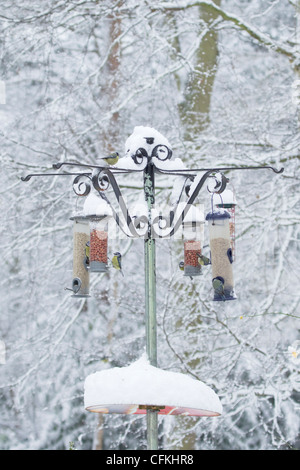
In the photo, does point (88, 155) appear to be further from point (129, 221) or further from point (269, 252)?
point (129, 221)

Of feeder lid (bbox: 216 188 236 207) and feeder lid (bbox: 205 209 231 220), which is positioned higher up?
feeder lid (bbox: 216 188 236 207)

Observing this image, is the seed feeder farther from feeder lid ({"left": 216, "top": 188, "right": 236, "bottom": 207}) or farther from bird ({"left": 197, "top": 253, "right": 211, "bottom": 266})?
feeder lid ({"left": 216, "top": 188, "right": 236, "bottom": 207})

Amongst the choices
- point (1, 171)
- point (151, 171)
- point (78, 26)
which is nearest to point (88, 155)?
point (1, 171)

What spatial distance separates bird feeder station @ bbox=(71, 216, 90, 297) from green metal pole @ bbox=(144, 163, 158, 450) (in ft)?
2.22

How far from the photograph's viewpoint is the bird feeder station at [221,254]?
4227mm

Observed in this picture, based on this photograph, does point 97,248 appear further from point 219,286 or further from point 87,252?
point 219,286

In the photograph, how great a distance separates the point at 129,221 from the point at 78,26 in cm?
615

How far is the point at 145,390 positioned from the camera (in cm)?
316

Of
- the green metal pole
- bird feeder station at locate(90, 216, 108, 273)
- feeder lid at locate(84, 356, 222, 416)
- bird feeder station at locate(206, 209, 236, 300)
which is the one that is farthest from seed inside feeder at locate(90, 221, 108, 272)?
feeder lid at locate(84, 356, 222, 416)

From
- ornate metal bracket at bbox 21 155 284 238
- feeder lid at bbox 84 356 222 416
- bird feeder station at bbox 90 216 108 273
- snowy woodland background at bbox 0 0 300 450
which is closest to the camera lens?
feeder lid at bbox 84 356 222 416

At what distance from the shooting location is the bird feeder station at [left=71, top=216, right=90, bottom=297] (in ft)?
14.7

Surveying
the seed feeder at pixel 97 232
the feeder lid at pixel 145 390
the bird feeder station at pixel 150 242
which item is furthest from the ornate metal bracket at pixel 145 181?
the feeder lid at pixel 145 390

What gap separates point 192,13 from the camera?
941 cm

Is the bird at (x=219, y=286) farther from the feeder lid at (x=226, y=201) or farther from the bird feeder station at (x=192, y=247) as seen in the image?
the feeder lid at (x=226, y=201)
